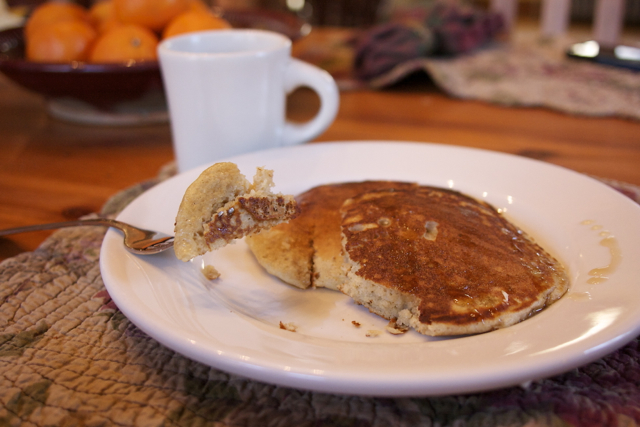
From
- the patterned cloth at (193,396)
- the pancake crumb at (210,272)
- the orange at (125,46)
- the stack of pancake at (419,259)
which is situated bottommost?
the patterned cloth at (193,396)

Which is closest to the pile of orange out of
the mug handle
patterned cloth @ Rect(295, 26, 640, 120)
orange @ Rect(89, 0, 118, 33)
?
orange @ Rect(89, 0, 118, 33)

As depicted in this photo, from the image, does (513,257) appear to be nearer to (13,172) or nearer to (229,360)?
(229,360)

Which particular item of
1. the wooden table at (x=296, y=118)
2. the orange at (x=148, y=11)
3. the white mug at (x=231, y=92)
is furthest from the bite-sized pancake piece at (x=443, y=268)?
the orange at (x=148, y=11)

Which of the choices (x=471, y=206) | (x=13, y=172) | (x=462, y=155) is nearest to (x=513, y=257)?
(x=471, y=206)

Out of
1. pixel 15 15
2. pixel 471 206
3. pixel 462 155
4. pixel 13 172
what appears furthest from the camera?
pixel 15 15

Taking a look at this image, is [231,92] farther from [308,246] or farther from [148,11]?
[148,11]

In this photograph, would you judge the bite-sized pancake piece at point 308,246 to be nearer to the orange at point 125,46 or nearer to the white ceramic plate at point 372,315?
the white ceramic plate at point 372,315
